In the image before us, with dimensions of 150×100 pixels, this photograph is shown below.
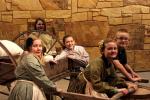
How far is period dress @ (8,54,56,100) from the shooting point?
3.41m

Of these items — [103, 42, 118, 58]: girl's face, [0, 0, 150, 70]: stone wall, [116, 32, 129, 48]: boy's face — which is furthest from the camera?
[0, 0, 150, 70]: stone wall

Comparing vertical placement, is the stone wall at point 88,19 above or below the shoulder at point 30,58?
above

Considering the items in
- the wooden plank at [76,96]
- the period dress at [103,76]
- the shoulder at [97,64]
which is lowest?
the wooden plank at [76,96]

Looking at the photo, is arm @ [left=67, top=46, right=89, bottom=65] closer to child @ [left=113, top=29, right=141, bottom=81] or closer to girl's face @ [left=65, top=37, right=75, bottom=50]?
girl's face @ [left=65, top=37, right=75, bottom=50]

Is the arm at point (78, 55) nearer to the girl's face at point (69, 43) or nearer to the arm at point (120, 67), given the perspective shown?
the girl's face at point (69, 43)

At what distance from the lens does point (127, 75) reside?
11.9 ft

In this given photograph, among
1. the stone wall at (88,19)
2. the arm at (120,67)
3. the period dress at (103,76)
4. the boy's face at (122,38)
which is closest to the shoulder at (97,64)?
the period dress at (103,76)

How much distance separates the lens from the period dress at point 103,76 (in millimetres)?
3174

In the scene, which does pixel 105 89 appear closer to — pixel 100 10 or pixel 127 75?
pixel 127 75

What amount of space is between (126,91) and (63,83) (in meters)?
3.08

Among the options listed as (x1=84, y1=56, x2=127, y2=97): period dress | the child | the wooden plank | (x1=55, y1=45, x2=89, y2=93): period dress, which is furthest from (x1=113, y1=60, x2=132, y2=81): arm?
the wooden plank

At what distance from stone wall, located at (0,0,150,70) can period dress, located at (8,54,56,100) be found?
295cm

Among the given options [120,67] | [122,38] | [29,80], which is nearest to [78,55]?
[122,38]

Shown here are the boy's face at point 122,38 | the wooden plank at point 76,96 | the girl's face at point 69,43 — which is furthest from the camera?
the girl's face at point 69,43
